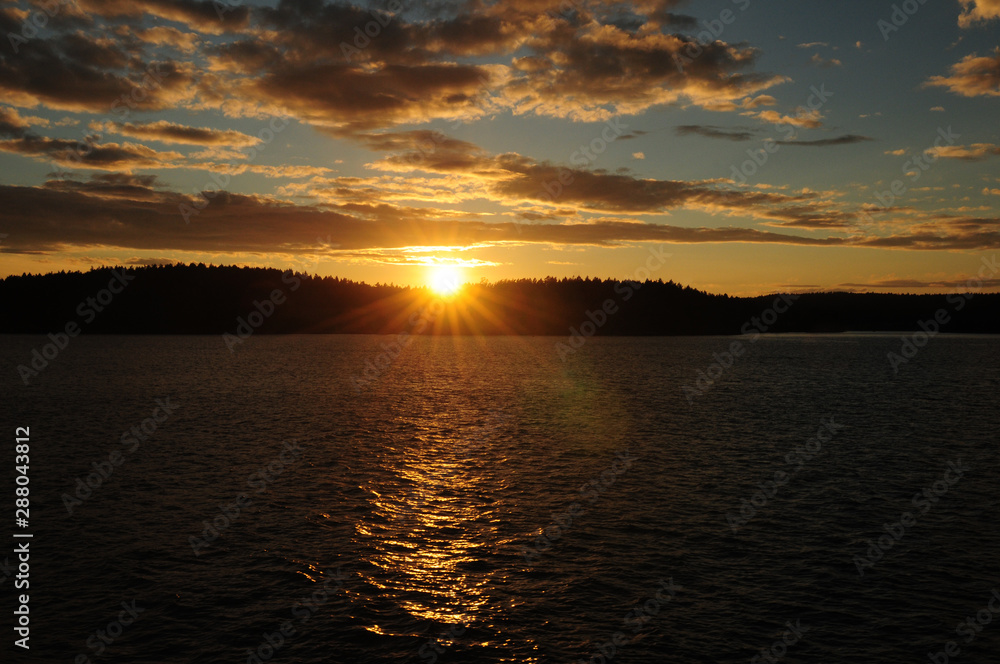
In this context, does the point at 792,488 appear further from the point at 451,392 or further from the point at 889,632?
the point at 451,392

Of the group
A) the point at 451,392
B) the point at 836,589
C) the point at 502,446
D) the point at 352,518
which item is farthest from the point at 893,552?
the point at 451,392

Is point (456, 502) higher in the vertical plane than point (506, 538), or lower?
higher

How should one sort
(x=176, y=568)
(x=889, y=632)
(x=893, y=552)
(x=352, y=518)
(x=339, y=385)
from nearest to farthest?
(x=889, y=632) < (x=176, y=568) < (x=893, y=552) < (x=352, y=518) < (x=339, y=385)

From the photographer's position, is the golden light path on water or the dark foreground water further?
the golden light path on water

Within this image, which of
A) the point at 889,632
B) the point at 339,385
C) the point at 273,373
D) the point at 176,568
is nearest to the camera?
the point at 889,632

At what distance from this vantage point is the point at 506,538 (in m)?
29.7

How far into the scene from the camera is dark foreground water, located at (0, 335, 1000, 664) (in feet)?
67.2

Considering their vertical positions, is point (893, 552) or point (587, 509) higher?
point (587, 509)

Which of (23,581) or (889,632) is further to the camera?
(23,581)

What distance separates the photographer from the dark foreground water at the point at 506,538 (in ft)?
67.2

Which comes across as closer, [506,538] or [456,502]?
[506,538]

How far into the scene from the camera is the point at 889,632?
20.8 m

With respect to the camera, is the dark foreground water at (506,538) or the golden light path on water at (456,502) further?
the golden light path on water at (456,502)

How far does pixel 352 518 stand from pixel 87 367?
11670cm
